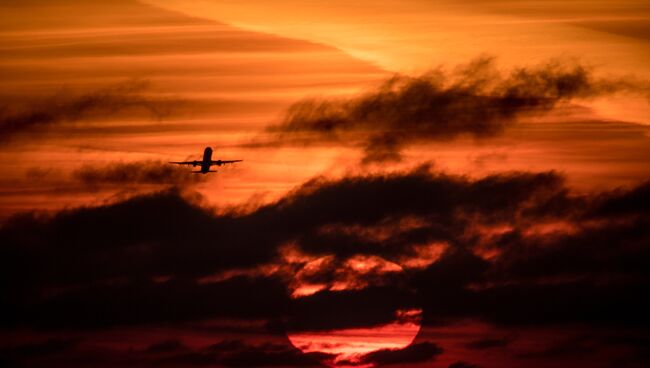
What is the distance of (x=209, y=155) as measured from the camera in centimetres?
17588
